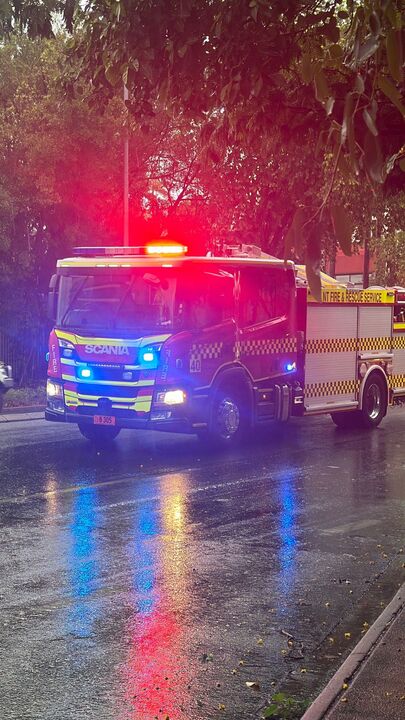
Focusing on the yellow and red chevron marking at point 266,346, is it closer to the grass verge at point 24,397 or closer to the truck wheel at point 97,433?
the truck wheel at point 97,433

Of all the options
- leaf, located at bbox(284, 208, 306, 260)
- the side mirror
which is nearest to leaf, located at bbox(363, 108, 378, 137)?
leaf, located at bbox(284, 208, 306, 260)

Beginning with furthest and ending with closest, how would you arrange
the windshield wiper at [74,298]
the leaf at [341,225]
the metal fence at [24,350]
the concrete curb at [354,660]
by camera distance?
the metal fence at [24,350] < the windshield wiper at [74,298] < the concrete curb at [354,660] < the leaf at [341,225]

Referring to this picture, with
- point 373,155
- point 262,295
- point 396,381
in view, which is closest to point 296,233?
point 373,155

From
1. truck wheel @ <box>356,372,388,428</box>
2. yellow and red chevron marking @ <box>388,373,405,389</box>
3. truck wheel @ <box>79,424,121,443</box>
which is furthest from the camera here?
yellow and red chevron marking @ <box>388,373,405,389</box>

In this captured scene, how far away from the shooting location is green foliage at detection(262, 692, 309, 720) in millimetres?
5094

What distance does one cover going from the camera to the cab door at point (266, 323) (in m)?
15.0

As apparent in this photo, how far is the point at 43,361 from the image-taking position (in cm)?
2636

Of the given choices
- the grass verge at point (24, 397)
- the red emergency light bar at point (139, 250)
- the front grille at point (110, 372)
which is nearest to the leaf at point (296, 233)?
the front grille at point (110, 372)

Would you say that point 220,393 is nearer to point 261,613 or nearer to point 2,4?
point 2,4

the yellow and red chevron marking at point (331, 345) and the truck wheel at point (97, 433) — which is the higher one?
the yellow and red chevron marking at point (331, 345)

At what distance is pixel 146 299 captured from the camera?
45.8 feet

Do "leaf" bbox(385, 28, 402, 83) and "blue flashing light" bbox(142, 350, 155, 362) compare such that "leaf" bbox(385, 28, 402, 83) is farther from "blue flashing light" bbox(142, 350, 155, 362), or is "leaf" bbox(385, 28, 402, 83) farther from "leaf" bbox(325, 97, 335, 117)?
"blue flashing light" bbox(142, 350, 155, 362)

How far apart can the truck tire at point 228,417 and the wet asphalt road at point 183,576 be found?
0.64 meters

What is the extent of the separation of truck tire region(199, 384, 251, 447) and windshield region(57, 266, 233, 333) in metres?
1.16
